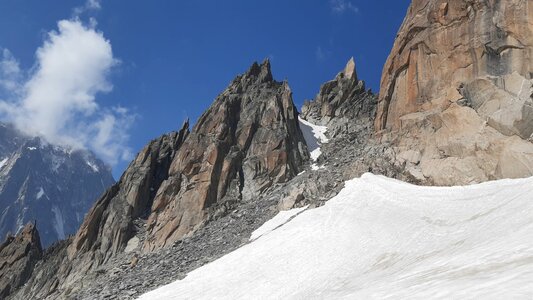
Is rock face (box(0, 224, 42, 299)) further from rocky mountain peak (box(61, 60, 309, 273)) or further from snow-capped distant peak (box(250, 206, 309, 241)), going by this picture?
snow-capped distant peak (box(250, 206, 309, 241))

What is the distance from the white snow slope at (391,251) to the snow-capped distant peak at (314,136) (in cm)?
2404

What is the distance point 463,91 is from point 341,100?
4264 centimetres

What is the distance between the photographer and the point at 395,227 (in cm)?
2945

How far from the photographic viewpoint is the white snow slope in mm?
15094

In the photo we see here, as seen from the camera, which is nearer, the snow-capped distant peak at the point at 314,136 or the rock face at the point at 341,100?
the snow-capped distant peak at the point at 314,136

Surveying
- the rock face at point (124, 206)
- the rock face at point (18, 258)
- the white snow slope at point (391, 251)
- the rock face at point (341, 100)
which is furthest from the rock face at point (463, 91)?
the rock face at point (18, 258)

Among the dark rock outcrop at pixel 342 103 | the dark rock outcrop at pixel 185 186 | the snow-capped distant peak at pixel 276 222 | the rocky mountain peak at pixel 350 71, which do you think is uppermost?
the rocky mountain peak at pixel 350 71

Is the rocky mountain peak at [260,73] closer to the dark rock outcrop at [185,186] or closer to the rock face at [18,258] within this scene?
the dark rock outcrop at [185,186]

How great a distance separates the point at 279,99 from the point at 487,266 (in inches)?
2116

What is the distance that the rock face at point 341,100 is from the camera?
74.2 metres

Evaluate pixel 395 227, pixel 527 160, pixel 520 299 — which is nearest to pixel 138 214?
pixel 395 227

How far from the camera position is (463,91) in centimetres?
3653

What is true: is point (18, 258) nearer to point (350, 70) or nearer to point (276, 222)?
point (276, 222)

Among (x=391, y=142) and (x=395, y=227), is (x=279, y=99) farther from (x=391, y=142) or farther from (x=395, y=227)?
(x=395, y=227)
